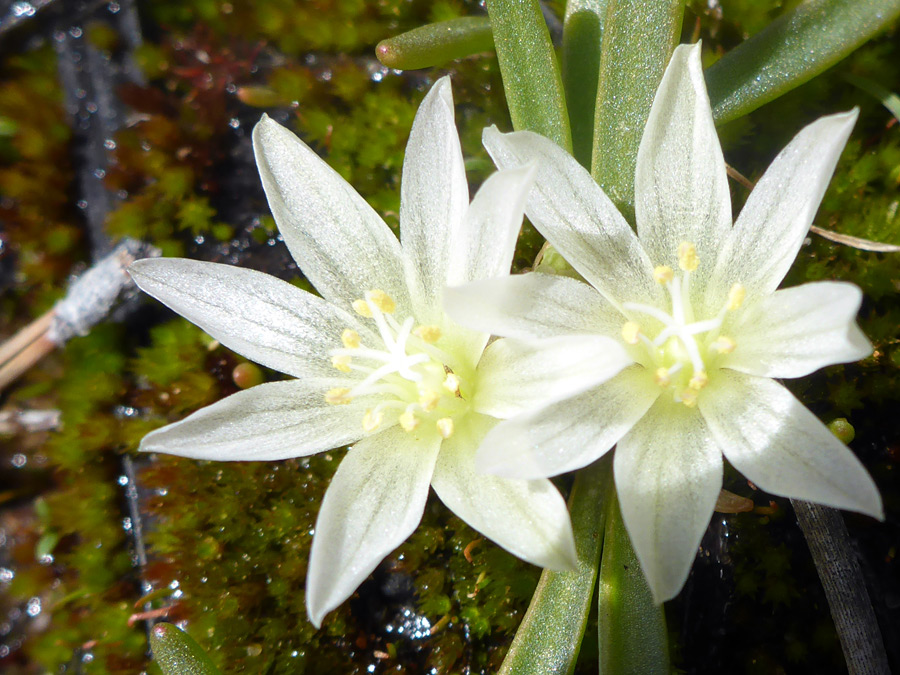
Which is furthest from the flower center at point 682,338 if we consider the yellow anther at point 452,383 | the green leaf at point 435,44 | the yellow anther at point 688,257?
the green leaf at point 435,44

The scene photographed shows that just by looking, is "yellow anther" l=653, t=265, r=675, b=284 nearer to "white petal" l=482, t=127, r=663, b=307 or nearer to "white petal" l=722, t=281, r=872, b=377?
"white petal" l=482, t=127, r=663, b=307

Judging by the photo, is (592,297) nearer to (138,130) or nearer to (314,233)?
(314,233)

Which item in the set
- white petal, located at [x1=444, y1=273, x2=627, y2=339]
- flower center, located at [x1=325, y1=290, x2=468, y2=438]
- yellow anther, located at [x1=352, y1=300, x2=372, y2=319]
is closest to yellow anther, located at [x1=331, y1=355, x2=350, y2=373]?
flower center, located at [x1=325, y1=290, x2=468, y2=438]

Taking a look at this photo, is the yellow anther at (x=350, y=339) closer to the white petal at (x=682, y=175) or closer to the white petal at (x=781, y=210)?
the white petal at (x=682, y=175)

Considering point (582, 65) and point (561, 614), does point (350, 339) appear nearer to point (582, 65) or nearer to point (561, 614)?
point (561, 614)

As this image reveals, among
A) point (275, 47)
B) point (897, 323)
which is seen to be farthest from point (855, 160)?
point (275, 47)

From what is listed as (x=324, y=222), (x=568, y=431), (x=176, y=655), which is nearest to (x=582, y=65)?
(x=324, y=222)
